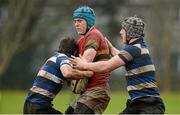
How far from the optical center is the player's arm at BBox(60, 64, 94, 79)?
10.4 m

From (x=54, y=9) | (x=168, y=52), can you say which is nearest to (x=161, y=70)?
Answer: (x=168, y=52)

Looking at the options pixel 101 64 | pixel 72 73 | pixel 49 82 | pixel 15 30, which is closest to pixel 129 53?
pixel 101 64

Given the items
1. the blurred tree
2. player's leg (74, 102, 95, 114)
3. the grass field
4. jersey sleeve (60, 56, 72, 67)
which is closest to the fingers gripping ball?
player's leg (74, 102, 95, 114)

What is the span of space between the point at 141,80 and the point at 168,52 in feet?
116

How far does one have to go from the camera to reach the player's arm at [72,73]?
10.4 metres

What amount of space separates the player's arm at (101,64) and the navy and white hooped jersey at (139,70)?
0.34 feet

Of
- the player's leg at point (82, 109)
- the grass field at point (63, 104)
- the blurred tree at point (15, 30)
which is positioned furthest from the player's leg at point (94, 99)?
the blurred tree at point (15, 30)

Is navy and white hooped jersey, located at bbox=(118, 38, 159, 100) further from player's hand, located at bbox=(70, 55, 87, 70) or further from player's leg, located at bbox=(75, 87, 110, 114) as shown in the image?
player's leg, located at bbox=(75, 87, 110, 114)

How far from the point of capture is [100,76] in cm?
1087

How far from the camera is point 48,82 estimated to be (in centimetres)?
1088

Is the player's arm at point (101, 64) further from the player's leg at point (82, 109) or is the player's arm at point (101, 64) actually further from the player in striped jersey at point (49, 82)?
the player's leg at point (82, 109)

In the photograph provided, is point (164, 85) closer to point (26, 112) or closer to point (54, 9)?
point (54, 9)

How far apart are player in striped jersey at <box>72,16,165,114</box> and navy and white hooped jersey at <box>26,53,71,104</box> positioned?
1.80 feet

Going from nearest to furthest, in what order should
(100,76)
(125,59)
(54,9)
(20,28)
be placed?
1. (125,59)
2. (100,76)
3. (20,28)
4. (54,9)
